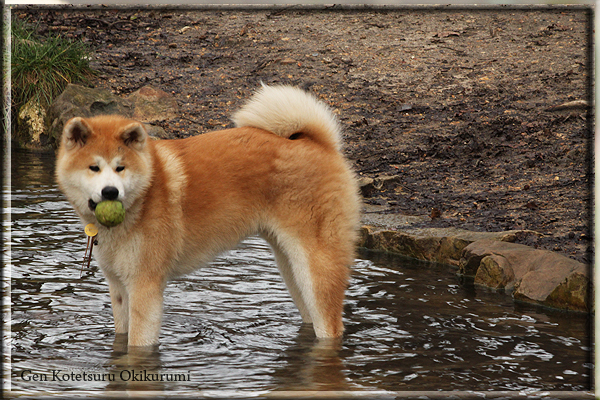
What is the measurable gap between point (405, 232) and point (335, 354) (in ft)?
7.35

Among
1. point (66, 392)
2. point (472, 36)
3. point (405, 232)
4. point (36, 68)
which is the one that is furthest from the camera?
point (36, 68)

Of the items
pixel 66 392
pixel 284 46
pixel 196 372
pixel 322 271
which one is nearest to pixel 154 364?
pixel 196 372

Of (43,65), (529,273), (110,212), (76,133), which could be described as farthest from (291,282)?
(43,65)

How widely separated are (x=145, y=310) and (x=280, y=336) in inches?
34.5

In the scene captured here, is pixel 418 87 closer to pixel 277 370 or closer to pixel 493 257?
pixel 493 257

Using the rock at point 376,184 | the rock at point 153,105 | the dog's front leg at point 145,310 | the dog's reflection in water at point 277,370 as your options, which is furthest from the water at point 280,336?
the rock at point 153,105

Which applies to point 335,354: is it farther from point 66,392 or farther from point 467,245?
point 467,245

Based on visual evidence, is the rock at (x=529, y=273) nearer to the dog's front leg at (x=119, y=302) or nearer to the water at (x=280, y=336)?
the water at (x=280, y=336)

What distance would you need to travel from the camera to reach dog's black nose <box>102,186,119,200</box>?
3.19 metres

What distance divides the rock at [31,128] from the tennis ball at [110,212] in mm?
6667

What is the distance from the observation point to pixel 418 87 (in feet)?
28.8

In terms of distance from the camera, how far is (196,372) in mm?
3408

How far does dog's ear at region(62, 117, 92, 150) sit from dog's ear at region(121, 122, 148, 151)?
0.18m

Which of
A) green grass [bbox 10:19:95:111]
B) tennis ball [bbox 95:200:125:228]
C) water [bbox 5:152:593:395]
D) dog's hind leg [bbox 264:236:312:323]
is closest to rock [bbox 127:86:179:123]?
green grass [bbox 10:19:95:111]
